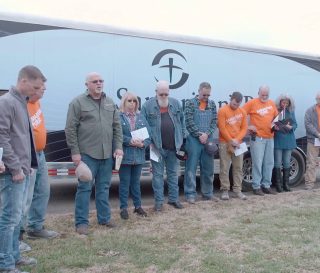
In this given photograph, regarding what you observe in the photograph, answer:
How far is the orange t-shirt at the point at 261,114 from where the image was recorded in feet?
25.5

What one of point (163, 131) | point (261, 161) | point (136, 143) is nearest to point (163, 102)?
point (163, 131)

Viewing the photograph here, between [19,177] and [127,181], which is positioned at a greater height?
[19,177]

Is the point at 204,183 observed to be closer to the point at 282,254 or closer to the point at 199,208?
the point at 199,208

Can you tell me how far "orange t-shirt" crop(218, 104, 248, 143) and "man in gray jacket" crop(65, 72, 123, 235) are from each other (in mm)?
2354

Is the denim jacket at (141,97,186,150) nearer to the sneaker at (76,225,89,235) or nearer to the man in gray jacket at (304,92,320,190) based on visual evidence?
the sneaker at (76,225,89,235)

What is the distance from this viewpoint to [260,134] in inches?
306

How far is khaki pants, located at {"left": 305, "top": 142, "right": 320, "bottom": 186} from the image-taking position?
27.6 ft

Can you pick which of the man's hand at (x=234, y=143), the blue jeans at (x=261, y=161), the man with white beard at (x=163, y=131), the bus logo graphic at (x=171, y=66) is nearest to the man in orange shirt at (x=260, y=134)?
the blue jeans at (x=261, y=161)

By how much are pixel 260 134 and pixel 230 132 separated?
76 centimetres

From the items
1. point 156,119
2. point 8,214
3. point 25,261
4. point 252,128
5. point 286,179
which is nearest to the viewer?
point 8,214

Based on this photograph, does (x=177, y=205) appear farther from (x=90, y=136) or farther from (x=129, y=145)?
(x=90, y=136)

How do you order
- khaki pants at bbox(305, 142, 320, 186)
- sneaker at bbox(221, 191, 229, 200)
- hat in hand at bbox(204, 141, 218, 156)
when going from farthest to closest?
1. khaki pants at bbox(305, 142, 320, 186)
2. sneaker at bbox(221, 191, 229, 200)
3. hat in hand at bbox(204, 141, 218, 156)

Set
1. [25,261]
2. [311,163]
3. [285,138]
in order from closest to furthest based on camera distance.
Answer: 1. [25,261]
2. [285,138]
3. [311,163]

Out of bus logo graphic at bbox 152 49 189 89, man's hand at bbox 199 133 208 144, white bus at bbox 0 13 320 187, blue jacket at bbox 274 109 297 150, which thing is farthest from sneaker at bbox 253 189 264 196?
bus logo graphic at bbox 152 49 189 89
